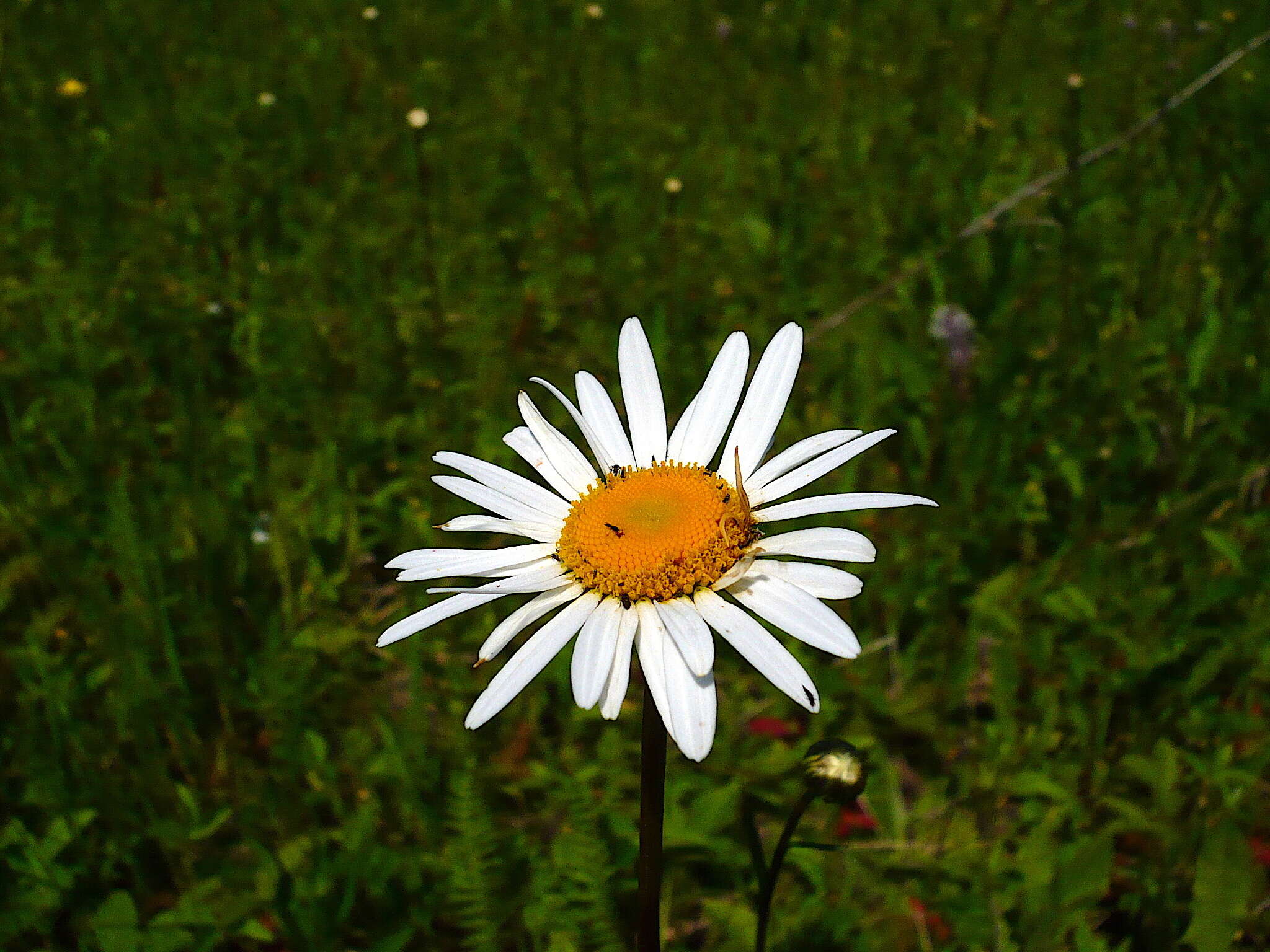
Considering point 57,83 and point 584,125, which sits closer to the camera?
point 584,125

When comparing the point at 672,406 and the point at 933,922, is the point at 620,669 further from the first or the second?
the point at 672,406

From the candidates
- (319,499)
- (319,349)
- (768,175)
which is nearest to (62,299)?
(319,349)

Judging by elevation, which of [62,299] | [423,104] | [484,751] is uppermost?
[423,104]

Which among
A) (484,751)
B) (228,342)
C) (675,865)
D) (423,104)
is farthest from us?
(423,104)

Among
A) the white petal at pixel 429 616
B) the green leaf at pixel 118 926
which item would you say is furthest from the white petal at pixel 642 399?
the green leaf at pixel 118 926

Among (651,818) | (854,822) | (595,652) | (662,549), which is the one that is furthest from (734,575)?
(854,822)

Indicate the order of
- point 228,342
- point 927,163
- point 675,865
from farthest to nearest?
point 927,163 → point 228,342 → point 675,865

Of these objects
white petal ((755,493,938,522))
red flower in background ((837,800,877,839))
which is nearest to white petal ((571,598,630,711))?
white petal ((755,493,938,522))

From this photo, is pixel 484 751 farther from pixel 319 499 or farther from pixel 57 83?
pixel 57 83

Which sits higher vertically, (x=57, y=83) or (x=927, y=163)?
(x=57, y=83)
